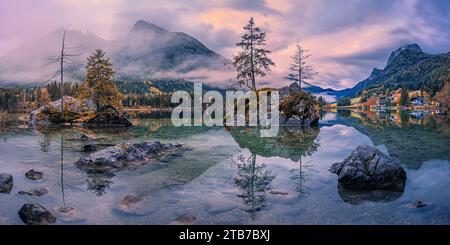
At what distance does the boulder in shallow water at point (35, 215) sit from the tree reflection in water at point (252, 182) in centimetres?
418

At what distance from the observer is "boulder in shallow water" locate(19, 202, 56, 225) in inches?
257

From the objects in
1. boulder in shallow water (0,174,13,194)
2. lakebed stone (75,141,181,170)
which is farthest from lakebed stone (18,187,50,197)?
lakebed stone (75,141,181,170)

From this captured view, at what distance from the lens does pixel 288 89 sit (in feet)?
126

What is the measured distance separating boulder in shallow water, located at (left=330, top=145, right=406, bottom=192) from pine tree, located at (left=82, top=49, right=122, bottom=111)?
120 ft

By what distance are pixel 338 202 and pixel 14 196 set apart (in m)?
8.09

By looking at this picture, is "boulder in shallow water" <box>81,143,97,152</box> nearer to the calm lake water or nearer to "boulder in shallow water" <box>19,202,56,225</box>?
the calm lake water

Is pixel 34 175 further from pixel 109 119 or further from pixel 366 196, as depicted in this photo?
pixel 109 119

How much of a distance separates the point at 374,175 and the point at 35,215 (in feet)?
28.2

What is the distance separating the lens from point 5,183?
29.1ft

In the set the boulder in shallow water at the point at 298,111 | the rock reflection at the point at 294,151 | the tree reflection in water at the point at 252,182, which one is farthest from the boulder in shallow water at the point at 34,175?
the boulder in shallow water at the point at 298,111

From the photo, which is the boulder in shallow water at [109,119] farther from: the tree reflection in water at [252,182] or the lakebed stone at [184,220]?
the lakebed stone at [184,220]

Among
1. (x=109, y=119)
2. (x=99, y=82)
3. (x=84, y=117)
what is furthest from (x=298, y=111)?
(x=84, y=117)
